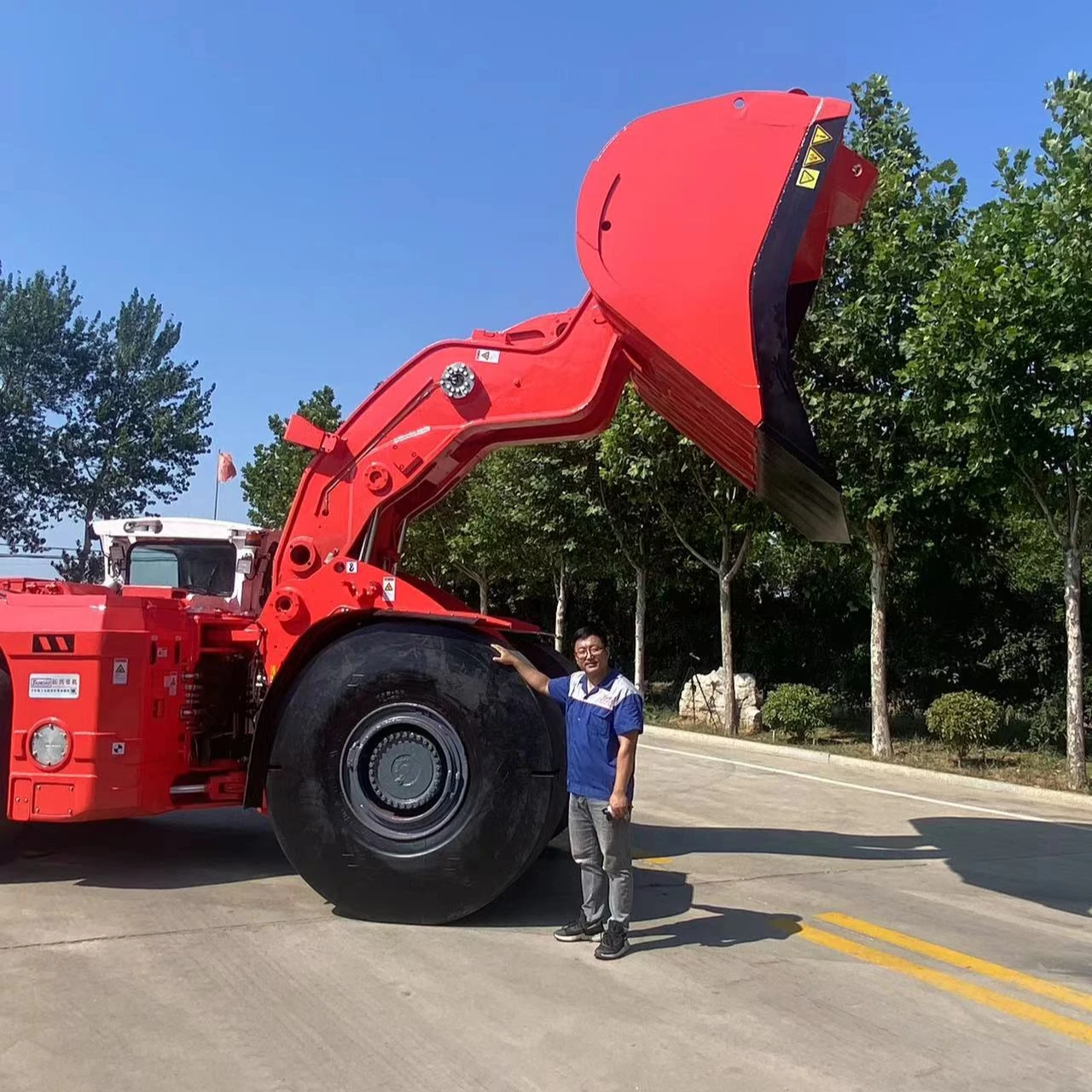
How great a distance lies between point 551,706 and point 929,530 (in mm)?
11300

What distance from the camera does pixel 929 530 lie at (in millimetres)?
15758

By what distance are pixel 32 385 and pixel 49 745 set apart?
4550 centimetres

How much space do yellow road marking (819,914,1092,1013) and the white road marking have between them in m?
4.89

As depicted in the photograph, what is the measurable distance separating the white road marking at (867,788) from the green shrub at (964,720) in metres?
2.17

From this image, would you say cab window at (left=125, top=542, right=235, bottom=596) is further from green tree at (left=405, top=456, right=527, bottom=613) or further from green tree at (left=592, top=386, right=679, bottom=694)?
green tree at (left=405, top=456, right=527, bottom=613)

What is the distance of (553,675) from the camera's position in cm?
712

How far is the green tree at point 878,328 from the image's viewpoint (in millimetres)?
13547

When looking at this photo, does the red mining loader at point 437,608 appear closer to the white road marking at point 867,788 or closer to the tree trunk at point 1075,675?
the white road marking at point 867,788

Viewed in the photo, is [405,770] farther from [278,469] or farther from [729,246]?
[278,469]

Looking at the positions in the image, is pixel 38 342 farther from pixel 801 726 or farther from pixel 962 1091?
pixel 962 1091

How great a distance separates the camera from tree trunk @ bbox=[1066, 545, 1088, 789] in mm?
12094

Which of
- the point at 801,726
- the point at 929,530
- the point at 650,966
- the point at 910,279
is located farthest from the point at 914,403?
the point at 650,966

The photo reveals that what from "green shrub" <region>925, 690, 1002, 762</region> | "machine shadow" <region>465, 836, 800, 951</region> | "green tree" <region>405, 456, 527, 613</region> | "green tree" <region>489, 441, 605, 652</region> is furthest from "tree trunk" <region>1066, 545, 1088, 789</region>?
"green tree" <region>405, 456, 527, 613</region>

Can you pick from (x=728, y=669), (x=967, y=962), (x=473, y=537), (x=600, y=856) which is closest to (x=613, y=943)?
(x=600, y=856)
